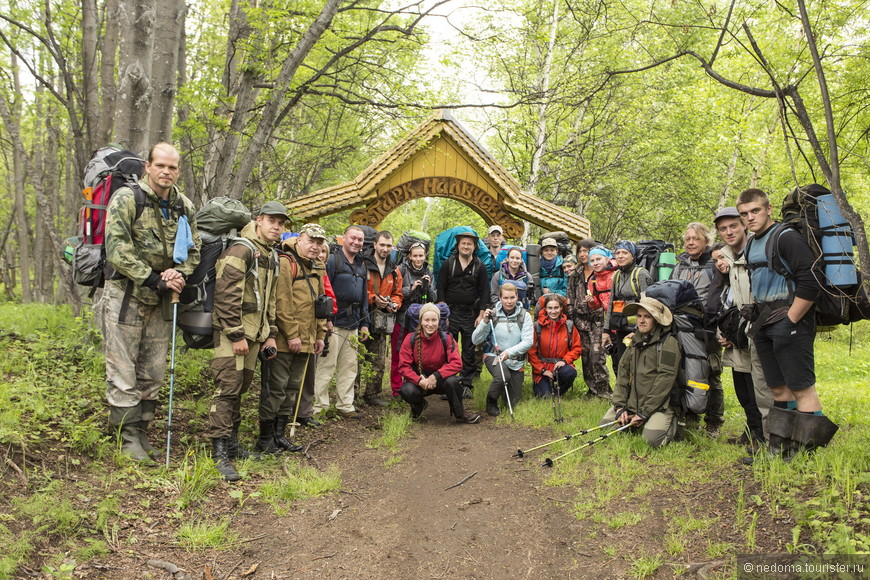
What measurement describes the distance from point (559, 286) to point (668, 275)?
6.88 feet

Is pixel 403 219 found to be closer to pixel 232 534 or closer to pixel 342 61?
pixel 342 61

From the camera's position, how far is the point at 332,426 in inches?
269

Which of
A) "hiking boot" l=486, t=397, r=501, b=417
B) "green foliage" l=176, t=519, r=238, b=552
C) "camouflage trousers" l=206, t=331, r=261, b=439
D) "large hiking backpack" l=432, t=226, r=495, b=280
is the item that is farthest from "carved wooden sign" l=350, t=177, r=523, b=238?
"green foliage" l=176, t=519, r=238, b=552

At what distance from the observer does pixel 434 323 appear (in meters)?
7.18

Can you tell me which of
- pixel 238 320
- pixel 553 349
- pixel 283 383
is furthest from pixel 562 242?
pixel 238 320

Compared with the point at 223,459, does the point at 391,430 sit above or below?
below

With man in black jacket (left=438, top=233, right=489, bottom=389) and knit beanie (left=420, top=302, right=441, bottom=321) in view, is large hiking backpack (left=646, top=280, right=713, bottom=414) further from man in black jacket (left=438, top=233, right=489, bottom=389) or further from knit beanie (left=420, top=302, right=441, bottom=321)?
man in black jacket (left=438, top=233, right=489, bottom=389)

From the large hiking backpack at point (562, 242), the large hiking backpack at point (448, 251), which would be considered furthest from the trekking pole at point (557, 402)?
the large hiking backpack at point (562, 242)

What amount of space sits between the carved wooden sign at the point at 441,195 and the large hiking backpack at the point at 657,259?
3040 mm

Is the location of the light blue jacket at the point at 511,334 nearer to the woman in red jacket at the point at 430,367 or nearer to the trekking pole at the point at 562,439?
the woman in red jacket at the point at 430,367

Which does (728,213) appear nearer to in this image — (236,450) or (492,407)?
(492,407)

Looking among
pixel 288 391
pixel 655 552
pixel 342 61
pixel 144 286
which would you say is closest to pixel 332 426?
pixel 288 391

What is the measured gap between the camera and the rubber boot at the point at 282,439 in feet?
19.1

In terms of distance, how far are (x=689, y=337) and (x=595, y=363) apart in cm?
237
